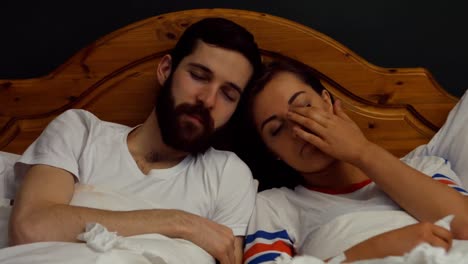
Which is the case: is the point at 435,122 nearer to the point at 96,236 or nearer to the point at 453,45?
the point at 453,45

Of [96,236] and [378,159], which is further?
[378,159]

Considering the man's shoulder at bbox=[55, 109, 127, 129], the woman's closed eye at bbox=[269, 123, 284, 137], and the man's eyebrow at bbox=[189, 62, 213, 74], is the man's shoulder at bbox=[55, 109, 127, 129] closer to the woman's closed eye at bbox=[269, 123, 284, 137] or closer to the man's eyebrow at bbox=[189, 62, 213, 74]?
the man's eyebrow at bbox=[189, 62, 213, 74]

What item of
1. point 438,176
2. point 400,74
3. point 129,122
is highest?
point 400,74

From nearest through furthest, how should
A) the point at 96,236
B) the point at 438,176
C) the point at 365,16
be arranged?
1. the point at 96,236
2. the point at 438,176
3. the point at 365,16

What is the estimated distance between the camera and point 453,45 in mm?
1799

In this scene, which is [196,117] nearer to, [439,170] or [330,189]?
[330,189]

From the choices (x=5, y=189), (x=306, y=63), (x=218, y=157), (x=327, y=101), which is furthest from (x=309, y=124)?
(x=5, y=189)

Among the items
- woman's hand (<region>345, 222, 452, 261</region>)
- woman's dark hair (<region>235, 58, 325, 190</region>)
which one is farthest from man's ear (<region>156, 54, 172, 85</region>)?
woman's hand (<region>345, 222, 452, 261</region>)

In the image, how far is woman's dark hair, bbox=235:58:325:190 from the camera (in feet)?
4.66

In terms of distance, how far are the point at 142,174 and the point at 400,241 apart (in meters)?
0.62

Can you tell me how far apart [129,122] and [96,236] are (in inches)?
26.3

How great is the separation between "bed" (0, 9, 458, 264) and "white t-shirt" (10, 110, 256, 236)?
260mm

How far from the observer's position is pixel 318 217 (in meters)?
1.29

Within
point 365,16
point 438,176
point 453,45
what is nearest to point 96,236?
point 438,176
